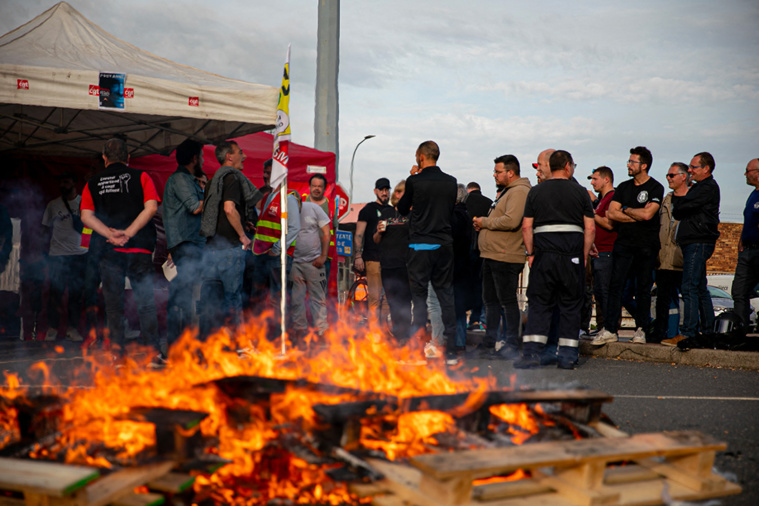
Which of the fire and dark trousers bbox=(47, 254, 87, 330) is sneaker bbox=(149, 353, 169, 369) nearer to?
the fire

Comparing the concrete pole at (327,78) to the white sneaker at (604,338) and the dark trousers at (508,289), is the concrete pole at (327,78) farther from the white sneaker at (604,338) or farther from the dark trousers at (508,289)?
the white sneaker at (604,338)

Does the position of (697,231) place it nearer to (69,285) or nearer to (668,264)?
(668,264)

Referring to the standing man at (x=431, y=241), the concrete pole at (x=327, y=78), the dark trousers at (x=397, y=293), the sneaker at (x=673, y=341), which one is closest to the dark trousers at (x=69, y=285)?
the dark trousers at (x=397, y=293)

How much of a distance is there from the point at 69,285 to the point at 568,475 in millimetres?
7878

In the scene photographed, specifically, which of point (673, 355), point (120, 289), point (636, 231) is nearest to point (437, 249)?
point (636, 231)

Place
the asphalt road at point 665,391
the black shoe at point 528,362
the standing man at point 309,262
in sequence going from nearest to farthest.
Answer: the asphalt road at point 665,391, the black shoe at point 528,362, the standing man at point 309,262

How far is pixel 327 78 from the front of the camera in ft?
36.4

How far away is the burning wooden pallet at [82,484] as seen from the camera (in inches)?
82.8

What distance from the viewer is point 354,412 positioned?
101 inches

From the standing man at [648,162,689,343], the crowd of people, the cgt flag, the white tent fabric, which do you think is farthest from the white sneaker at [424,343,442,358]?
the white tent fabric

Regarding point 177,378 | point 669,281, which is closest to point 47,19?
point 177,378

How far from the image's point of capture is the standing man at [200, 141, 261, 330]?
20.9 ft

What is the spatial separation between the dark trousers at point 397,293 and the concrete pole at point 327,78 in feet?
11.5

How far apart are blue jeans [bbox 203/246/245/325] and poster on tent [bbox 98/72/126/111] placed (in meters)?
1.76
